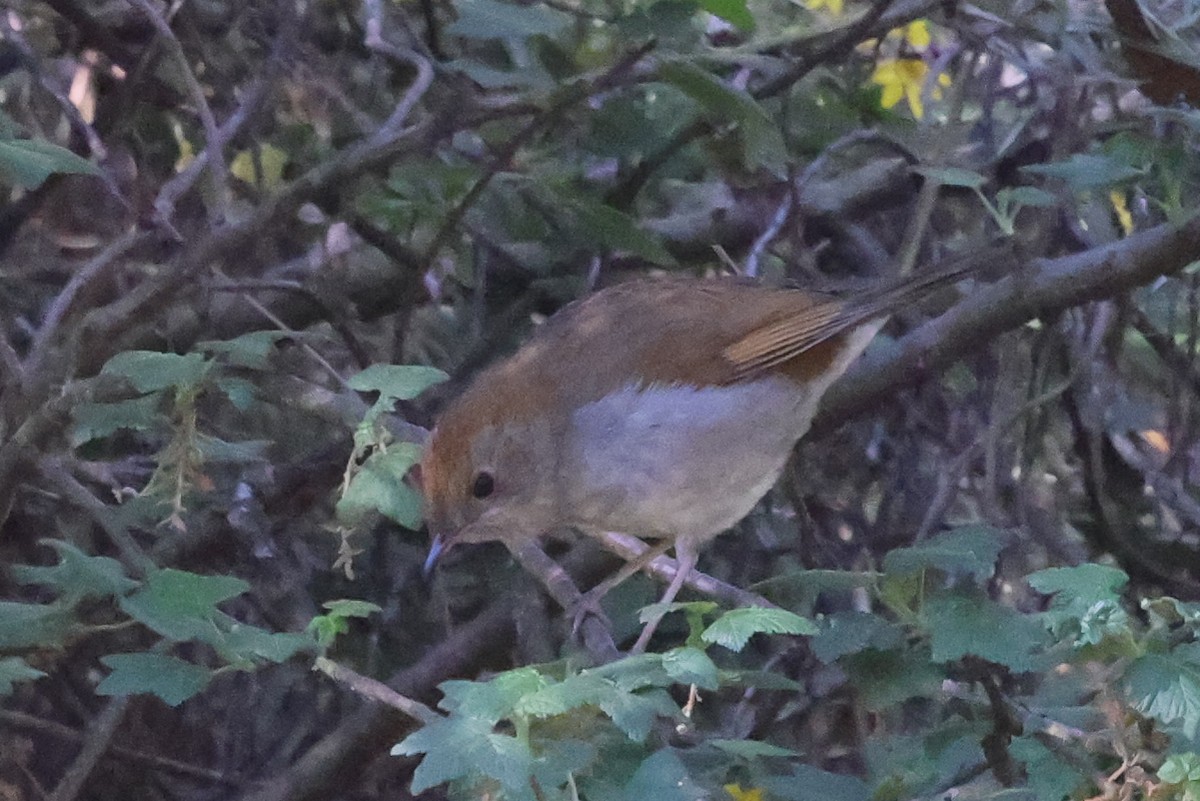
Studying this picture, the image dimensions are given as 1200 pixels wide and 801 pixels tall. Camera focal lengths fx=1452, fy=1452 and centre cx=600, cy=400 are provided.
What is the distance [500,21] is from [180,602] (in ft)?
3.78

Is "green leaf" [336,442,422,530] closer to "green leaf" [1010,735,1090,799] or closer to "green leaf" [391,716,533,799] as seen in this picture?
"green leaf" [391,716,533,799]

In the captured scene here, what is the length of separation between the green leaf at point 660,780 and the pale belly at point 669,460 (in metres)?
1.37

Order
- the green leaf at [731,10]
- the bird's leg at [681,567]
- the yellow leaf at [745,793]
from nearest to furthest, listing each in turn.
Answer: the yellow leaf at [745,793]
the green leaf at [731,10]
the bird's leg at [681,567]

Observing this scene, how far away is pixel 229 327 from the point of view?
10.3ft

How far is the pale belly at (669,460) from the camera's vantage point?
2.89 metres

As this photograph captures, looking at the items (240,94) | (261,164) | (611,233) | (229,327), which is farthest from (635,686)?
(240,94)

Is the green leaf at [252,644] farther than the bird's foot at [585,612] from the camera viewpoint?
No

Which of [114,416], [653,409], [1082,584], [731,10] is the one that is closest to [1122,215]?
[653,409]

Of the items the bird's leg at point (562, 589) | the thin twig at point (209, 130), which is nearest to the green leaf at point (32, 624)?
the bird's leg at point (562, 589)

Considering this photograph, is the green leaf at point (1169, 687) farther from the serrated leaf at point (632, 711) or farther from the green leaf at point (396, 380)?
the green leaf at point (396, 380)

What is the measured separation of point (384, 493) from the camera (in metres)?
Result: 1.90

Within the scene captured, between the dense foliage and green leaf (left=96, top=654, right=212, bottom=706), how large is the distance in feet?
0.60

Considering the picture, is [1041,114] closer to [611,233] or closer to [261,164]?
[611,233]

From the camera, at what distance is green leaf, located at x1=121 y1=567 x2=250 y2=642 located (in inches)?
71.8
